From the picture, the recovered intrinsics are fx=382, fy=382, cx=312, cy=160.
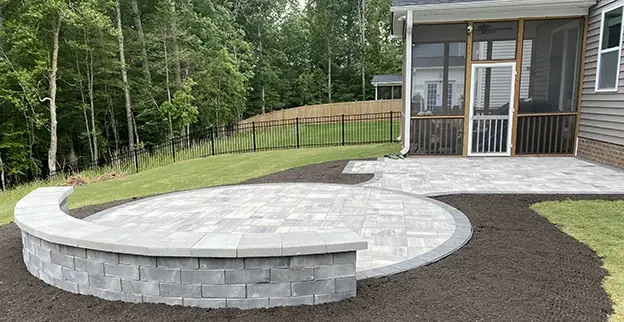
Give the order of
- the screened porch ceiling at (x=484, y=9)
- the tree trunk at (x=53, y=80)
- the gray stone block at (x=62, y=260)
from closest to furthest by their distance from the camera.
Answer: the gray stone block at (x=62, y=260)
the screened porch ceiling at (x=484, y=9)
the tree trunk at (x=53, y=80)

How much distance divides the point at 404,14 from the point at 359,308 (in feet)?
26.0

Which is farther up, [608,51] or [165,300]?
[608,51]

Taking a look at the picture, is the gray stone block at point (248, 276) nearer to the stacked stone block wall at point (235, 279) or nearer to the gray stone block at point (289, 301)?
the stacked stone block wall at point (235, 279)

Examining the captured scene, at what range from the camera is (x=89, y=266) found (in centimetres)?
280

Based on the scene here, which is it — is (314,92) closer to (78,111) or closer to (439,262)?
(78,111)

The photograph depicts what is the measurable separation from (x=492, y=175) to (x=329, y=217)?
157 inches

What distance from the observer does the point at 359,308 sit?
2521 millimetres

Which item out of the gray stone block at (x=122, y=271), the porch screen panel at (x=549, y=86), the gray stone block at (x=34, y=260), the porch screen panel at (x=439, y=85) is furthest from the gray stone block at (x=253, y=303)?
the porch screen panel at (x=549, y=86)

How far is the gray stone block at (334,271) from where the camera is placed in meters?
2.59

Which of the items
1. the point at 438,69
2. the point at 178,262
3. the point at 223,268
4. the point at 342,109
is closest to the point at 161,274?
the point at 178,262

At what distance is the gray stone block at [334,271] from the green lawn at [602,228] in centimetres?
161

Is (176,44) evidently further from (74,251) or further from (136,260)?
(136,260)

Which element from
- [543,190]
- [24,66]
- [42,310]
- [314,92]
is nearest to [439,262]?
[42,310]

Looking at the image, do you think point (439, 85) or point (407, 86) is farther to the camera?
point (407, 86)
